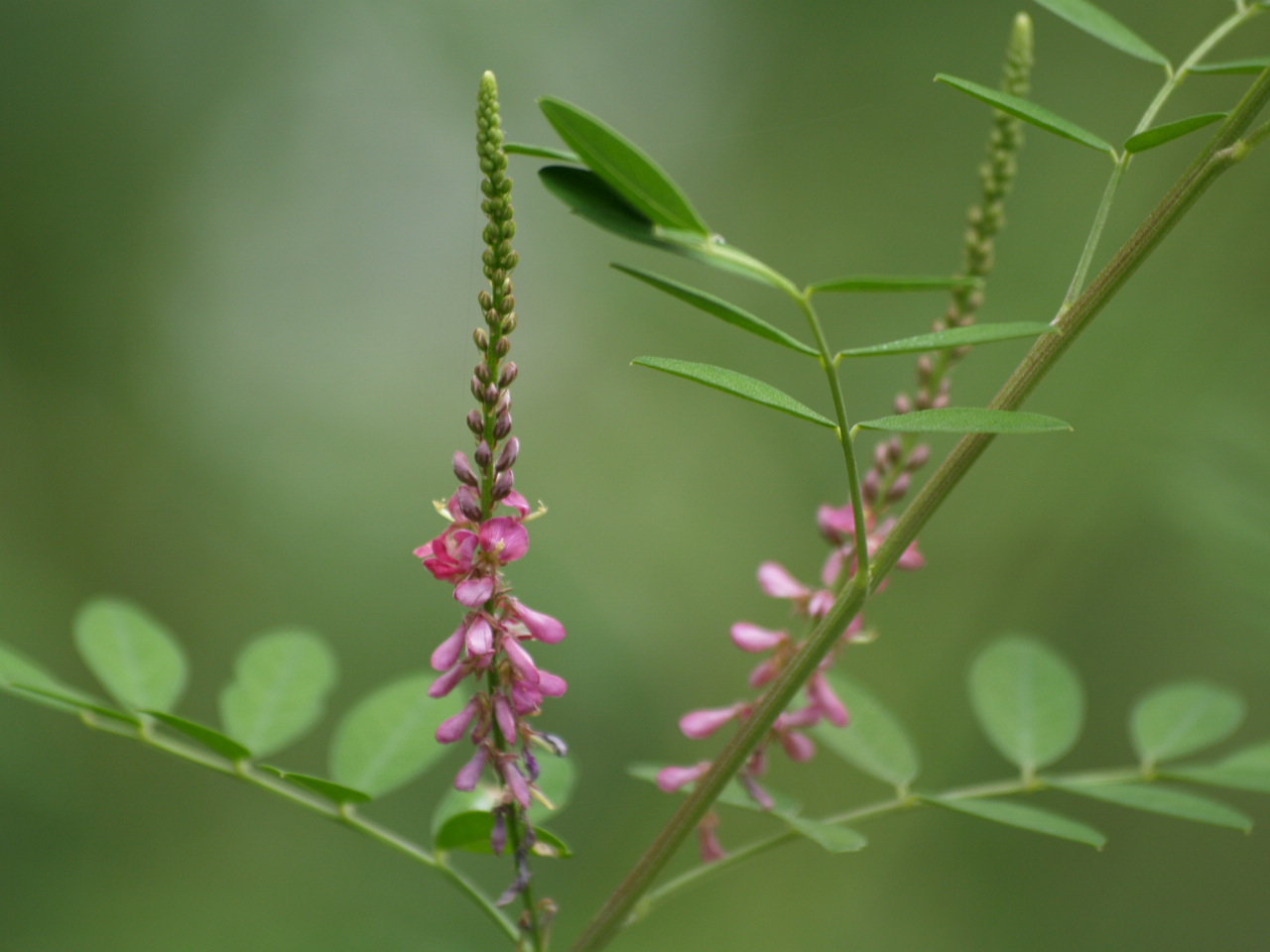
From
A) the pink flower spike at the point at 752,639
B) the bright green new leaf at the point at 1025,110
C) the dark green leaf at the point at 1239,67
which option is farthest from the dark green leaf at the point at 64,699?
the dark green leaf at the point at 1239,67

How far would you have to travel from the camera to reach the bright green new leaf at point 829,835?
101 cm

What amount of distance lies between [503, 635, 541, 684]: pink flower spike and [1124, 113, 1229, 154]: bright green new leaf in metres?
0.65

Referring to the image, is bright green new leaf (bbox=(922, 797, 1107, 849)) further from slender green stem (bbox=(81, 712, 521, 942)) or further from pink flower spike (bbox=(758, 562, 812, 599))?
slender green stem (bbox=(81, 712, 521, 942))

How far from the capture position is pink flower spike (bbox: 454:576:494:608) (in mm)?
826

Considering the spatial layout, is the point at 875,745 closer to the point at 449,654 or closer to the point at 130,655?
the point at 449,654

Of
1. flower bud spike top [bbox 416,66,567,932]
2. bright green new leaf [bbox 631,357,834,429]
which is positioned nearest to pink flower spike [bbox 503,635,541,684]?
flower bud spike top [bbox 416,66,567,932]

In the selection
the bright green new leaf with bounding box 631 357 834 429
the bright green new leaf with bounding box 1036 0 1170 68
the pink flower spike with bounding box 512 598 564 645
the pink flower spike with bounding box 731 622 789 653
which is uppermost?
the bright green new leaf with bounding box 1036 0 1170 68

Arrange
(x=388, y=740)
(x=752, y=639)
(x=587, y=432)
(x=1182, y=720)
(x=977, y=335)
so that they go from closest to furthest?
(x=977, y=335) < (x=752, y=639) < (x=388, y=740) < (x=1182, y=720) < (x=587, y=432)

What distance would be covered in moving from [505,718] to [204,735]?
39 centimetres

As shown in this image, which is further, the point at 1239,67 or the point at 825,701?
the point at 825,701

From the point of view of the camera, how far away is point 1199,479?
224 cm

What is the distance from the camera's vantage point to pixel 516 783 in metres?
0.91

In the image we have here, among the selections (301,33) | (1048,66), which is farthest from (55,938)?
(1048,66)

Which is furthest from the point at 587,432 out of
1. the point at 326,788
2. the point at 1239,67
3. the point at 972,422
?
the point at 972,422
